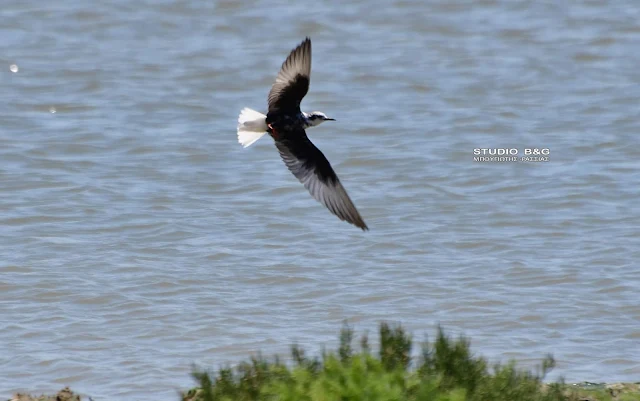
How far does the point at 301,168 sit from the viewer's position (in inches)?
266

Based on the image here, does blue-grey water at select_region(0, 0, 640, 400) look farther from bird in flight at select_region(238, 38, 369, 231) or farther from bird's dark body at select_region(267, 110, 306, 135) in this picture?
bird's dark body at select_region(267, 110, 306, 135)

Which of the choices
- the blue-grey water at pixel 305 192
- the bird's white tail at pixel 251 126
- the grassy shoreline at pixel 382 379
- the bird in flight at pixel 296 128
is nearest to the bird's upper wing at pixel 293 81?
the bird in flight at pixel 296 128

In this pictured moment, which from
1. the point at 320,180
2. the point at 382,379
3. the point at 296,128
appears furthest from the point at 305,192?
the point at 382,379

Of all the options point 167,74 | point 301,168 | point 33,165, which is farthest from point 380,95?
point 301,168

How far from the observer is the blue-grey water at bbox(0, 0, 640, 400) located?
7.55 metres

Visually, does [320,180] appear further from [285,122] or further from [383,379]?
[383,379]

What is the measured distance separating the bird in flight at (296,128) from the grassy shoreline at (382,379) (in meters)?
1.72

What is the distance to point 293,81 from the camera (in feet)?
22.4

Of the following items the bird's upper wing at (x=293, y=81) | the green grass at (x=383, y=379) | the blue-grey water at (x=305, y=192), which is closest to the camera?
the green grass at (x=383, y=379)

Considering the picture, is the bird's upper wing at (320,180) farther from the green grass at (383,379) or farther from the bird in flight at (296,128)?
the green grass at (383,379)

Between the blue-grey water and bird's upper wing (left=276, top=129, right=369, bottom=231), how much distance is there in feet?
3.38

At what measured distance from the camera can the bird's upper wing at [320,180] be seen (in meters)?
6.64

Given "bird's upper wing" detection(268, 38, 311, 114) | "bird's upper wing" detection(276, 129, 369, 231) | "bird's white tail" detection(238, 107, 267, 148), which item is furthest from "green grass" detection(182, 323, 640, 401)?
"bird's upper wing" detection(268, 38, 311, 114)

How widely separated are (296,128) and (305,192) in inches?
151
